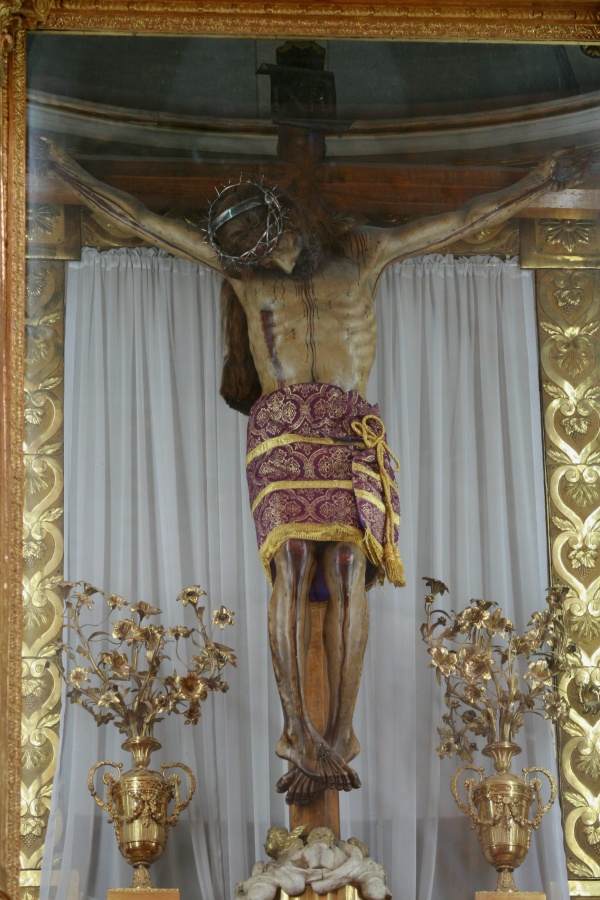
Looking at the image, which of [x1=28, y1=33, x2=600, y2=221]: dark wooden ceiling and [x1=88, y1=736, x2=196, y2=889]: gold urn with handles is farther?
[x1=28, y1=33, x2=600, y2=221]: dark wooden ceiling

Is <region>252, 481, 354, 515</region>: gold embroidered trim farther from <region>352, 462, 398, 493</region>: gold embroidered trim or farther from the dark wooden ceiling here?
the dark wooden ceiling

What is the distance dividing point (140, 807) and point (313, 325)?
135 centimetres

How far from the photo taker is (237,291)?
18.2ft

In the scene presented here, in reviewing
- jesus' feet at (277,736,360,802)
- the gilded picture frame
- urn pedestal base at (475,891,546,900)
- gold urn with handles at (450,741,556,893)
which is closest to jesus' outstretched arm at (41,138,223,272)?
the gilded picture frame

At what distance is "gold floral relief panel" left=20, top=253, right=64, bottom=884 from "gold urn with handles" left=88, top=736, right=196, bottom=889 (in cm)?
16

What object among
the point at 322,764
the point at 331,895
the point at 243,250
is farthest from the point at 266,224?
the point at 331,895

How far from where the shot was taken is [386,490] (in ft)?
17.3

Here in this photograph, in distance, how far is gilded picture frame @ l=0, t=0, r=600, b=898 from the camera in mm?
5184

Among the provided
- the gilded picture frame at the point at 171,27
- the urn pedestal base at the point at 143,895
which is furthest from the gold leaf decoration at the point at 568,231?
the urn pedestal base at the point at 143,895

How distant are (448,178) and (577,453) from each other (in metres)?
0.84

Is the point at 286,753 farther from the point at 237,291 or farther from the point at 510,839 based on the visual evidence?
the point at 237,291

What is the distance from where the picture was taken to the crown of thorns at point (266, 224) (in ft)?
17.9

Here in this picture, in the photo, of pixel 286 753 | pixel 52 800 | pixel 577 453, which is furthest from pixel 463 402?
pixel 52 800

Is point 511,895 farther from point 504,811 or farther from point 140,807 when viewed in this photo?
→ point 140,807
